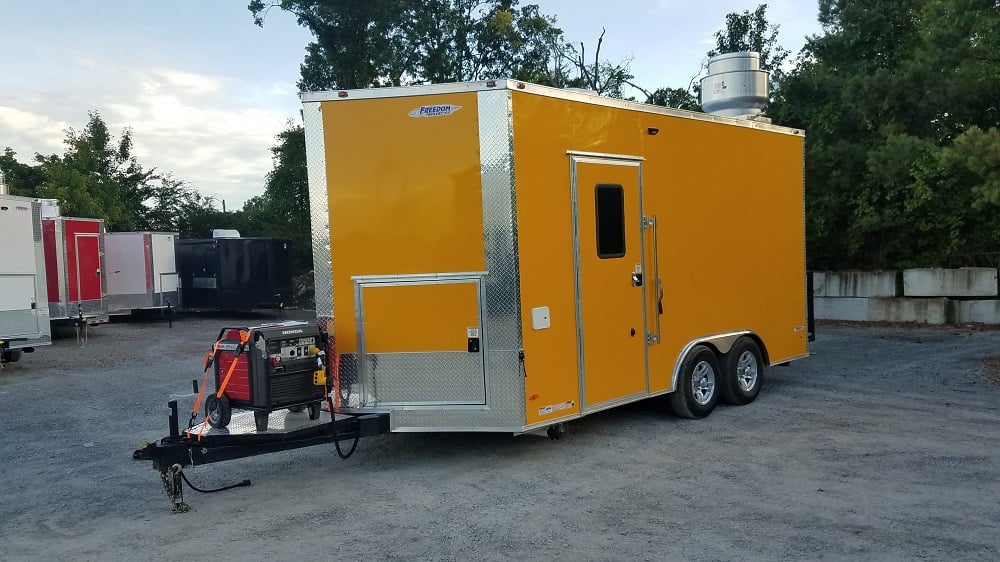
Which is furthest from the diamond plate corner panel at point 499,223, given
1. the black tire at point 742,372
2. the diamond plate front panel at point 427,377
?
the black tire at point 742,372

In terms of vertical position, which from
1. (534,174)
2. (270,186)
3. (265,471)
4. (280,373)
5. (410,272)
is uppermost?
(270,186)

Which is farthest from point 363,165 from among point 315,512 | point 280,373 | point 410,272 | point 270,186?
point 270,186

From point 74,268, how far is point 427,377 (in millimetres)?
13186

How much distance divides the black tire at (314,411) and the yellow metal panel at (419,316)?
0.57m

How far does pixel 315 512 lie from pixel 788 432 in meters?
4.31

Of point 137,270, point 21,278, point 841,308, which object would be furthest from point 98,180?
point 841,308

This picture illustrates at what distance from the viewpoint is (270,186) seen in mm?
29938

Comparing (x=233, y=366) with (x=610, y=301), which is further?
(x=610, y=301)

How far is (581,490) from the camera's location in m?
5.54

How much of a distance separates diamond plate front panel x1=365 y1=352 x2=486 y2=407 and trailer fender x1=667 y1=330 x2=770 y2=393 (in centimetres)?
228

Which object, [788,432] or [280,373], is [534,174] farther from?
[788,432]

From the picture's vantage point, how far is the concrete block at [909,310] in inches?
577

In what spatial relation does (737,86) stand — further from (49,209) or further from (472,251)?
(49,209)

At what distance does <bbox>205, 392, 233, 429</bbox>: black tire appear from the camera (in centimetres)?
572
